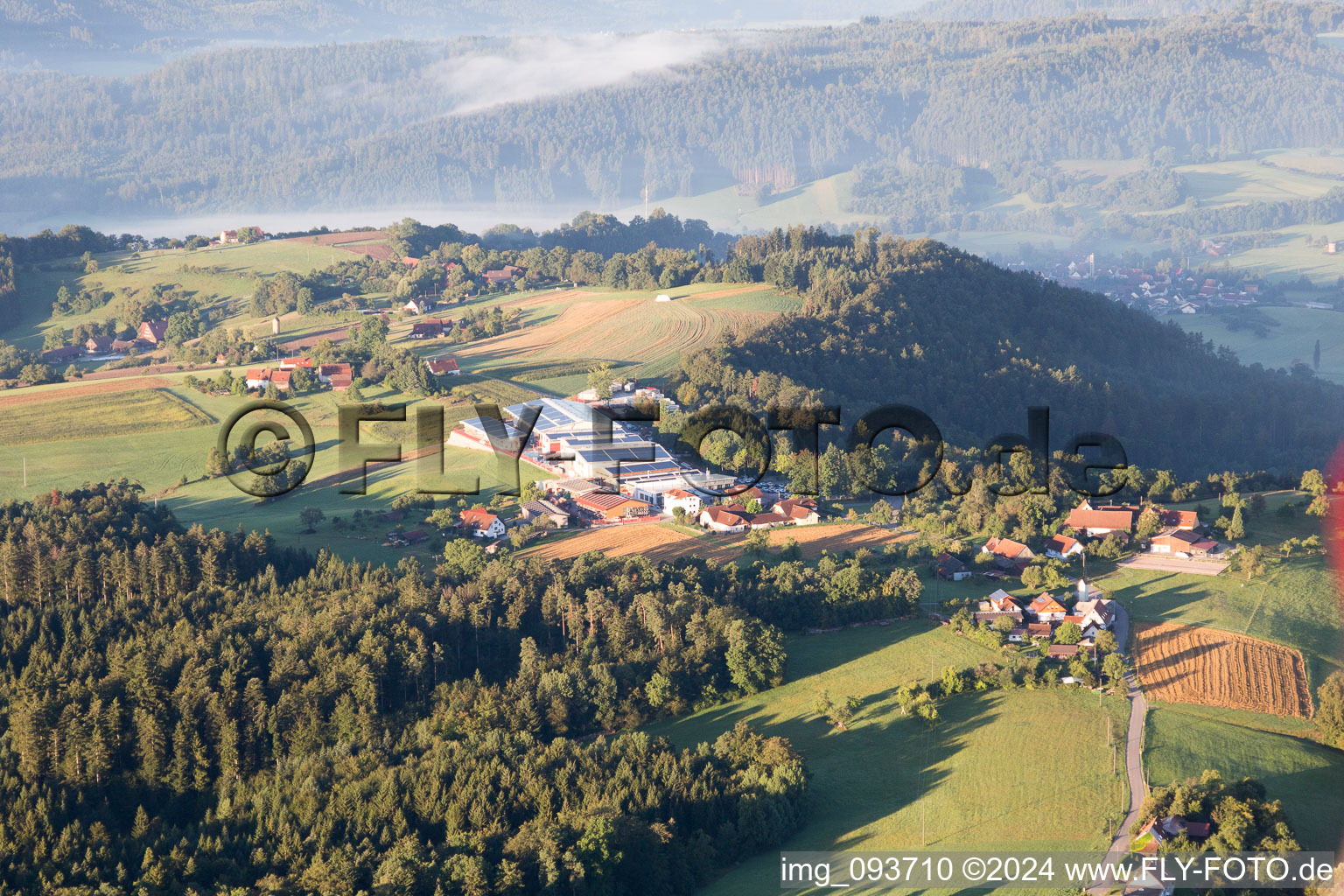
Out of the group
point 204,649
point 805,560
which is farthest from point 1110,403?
point 204,649

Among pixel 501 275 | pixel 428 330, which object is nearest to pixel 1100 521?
pixel 428 330

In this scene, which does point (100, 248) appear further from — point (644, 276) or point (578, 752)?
point (578, 752)

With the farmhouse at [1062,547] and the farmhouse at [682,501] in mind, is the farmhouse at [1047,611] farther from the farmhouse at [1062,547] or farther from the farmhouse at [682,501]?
the farmhouse at [682,501]

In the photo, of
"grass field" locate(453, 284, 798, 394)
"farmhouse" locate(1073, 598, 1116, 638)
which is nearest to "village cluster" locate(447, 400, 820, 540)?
"grass field" locate(453, 284, 798, 394)

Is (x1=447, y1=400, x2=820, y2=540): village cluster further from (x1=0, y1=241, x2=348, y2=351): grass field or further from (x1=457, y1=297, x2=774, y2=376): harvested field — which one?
(x1=0, y1=241, x2=348, y2=351): grass field

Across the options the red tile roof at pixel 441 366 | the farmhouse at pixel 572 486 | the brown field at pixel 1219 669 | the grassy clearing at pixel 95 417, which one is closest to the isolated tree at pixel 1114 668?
the brown field at pixel 1219 669
